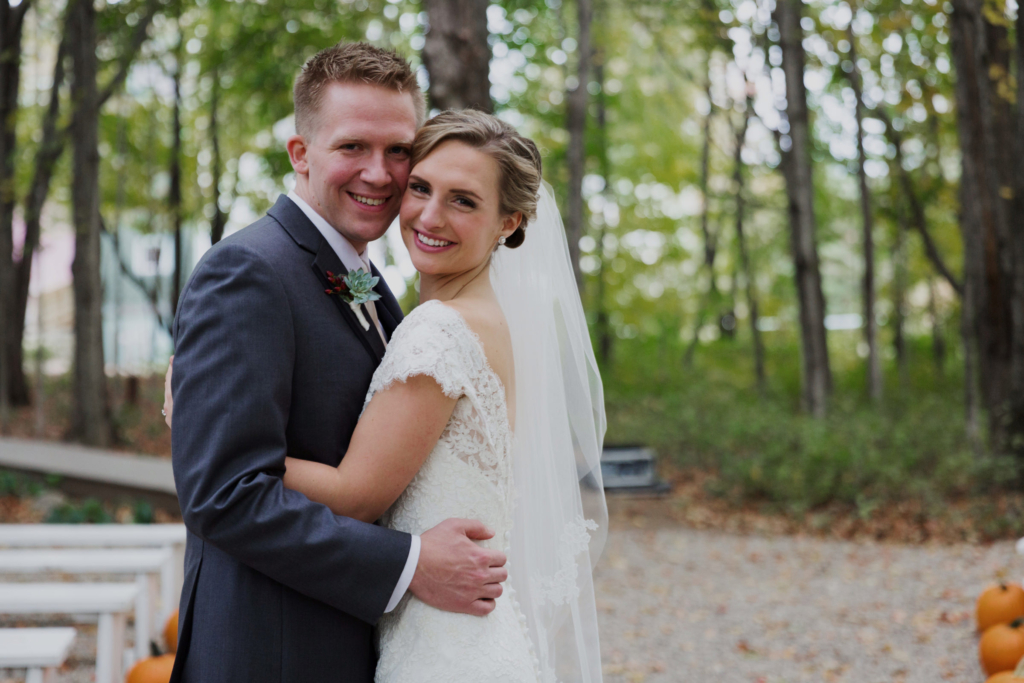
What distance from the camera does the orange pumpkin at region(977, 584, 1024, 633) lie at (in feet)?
17.9

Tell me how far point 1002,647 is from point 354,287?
4558mm

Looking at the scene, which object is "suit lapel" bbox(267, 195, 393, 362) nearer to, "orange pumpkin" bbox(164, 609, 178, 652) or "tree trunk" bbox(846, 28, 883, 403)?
"orange pumpkin" bbox(164, 609, 178, 652)

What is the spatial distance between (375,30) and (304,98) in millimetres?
14266

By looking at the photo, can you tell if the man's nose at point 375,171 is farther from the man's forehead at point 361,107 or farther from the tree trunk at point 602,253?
the tree trunk at point 602,253

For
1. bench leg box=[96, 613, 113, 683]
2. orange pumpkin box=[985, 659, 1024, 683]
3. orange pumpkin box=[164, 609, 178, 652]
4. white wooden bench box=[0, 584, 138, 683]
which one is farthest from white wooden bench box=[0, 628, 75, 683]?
orange pumpkin box=[985, 659, 1024, 683]

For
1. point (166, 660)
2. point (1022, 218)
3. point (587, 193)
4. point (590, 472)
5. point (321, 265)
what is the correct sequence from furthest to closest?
1. point (587, 193)
2. point (1022, 218)
3. point (166, 660)
4. point (590, 472)
5. point (321, 265)

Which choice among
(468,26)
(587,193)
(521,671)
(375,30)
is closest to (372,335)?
(521,671)

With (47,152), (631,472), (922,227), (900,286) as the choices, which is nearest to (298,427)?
(631,472)

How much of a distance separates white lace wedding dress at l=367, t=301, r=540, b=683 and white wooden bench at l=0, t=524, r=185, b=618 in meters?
3.79

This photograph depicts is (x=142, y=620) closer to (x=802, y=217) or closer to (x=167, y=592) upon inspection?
(x=167, y=592)

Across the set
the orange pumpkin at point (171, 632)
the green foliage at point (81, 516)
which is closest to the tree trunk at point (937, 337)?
the green foliage at point (81, 516)

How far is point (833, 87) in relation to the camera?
1772 cm

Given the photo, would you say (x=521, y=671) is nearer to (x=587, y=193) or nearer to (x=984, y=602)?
(x=984, y=602)

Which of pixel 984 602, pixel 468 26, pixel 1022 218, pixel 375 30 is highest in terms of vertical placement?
pixel 375 30
